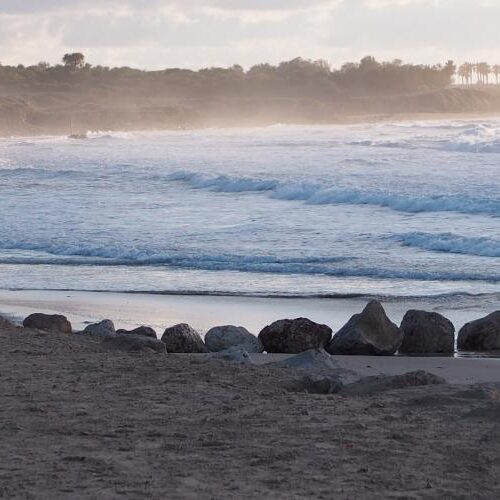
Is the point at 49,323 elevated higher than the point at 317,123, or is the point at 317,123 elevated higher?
the point at 317,123

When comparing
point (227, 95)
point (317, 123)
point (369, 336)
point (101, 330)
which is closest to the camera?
point (369, 336)

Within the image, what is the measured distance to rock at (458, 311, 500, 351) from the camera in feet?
30.4

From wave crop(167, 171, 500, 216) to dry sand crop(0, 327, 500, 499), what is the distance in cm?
1396

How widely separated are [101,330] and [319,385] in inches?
121

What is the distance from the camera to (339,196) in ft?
81.2

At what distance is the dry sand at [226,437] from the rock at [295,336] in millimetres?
1936

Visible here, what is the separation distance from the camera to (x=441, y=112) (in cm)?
12312

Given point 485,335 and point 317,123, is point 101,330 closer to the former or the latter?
point 485,335

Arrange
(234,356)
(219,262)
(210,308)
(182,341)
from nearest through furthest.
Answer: (234,356)
(182,341)
(210,308)
(219,262)

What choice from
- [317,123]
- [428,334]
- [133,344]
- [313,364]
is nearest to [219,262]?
[428,334]

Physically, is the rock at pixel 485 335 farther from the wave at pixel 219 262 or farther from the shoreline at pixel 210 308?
the wave at pixel 219 262

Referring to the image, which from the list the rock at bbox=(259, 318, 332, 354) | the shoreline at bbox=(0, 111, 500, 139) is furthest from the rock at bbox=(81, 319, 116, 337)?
the shoreline at bbox=(0, 111, 500, 139)

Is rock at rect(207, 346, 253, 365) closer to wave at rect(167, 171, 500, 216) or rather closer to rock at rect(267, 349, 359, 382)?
rock at rect(267, 349, 359, 382)

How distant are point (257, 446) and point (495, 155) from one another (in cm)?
3119
